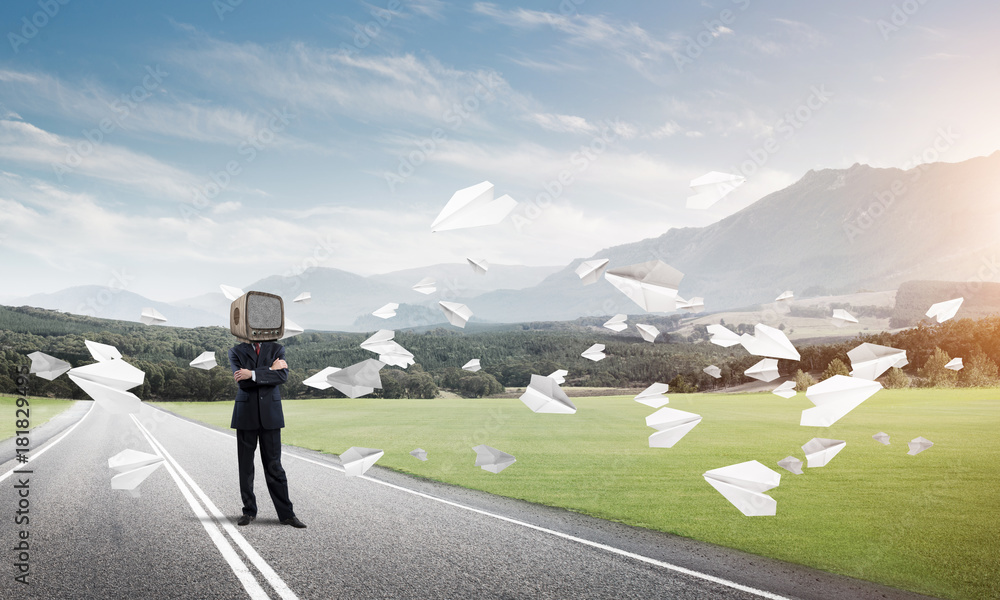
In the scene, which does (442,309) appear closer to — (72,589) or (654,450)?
(72,589)

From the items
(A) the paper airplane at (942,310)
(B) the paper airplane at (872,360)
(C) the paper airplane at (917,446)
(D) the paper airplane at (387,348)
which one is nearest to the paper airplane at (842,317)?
(A) the paper airplane at (942,310)

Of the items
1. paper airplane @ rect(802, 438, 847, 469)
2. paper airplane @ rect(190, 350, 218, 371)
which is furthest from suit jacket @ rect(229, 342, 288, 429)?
paper airplane @ rect(802, 438, 847, 469)

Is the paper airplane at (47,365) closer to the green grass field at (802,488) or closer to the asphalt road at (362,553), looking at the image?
the asphalt road at (362,553)

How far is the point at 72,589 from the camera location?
17.7ft

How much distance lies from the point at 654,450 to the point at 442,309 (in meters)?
12.5

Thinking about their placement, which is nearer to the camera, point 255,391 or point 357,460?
point 255,391

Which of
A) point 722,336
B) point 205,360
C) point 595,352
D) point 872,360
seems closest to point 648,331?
point 722,336

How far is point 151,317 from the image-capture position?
31.9 feet

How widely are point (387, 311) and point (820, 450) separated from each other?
446 inches

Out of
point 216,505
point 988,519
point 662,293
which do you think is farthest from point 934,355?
point 216,505

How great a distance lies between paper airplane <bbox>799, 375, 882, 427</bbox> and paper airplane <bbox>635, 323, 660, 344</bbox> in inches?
125

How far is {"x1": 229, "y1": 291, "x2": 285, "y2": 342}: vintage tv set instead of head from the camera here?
23.4ft

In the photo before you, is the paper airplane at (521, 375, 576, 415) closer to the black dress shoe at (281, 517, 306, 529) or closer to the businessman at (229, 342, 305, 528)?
the black dress shoe at (281, 517, 306, 529)

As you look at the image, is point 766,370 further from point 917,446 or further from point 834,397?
point 917,446
